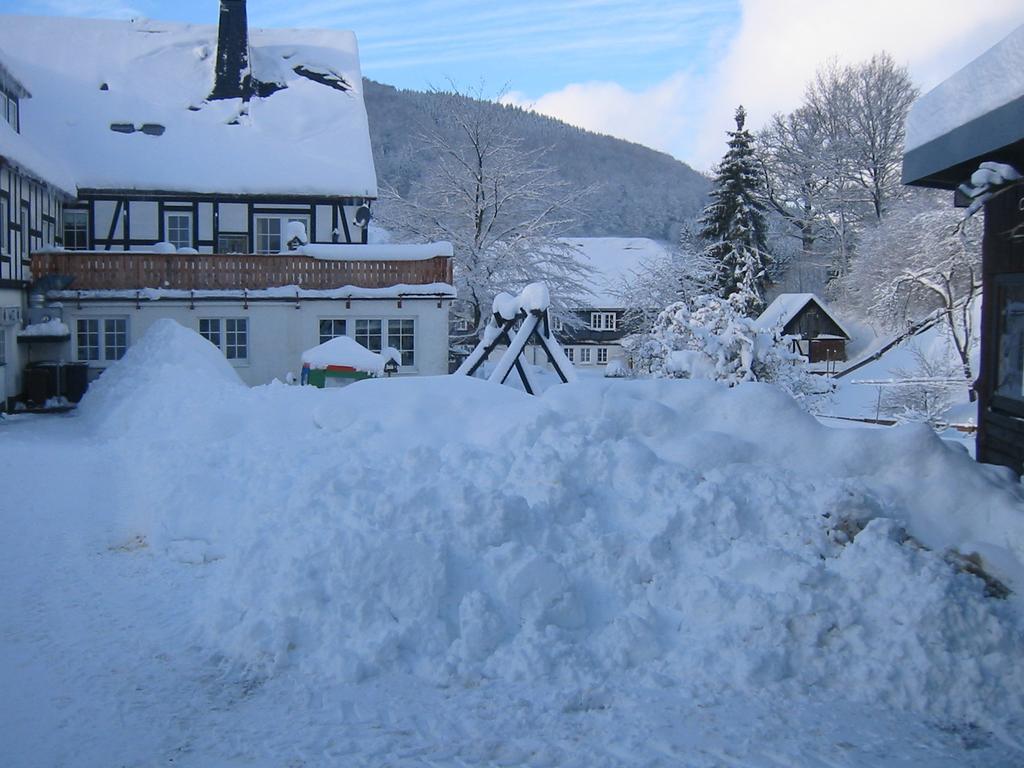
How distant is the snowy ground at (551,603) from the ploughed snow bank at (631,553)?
0.02m

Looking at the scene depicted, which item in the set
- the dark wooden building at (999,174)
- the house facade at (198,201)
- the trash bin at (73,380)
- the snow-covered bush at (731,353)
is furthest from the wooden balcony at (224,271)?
the dark wooden building at (999,174)

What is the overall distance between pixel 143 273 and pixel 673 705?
19.5 meters

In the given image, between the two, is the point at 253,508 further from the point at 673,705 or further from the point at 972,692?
the point at 972,692

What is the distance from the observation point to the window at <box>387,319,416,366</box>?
23.2 metres

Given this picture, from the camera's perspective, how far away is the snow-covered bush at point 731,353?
1767 cm

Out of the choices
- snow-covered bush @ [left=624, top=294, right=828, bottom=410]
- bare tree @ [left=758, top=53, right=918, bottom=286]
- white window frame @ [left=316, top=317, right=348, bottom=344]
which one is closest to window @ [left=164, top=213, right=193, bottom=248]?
white window frame @ [left=316, top=317, right=348, bottom=344]

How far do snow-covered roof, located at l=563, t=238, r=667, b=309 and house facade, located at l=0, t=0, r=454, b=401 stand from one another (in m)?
19.7

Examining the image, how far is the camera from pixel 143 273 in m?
21.9

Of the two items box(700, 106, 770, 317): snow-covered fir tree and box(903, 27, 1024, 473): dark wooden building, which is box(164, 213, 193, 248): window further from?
box(903, 27, 1024, 473): dark wooden building

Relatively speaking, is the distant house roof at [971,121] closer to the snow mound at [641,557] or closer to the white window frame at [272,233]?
the snow mound at [641,557]

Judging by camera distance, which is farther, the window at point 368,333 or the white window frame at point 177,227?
the white window frame at point 177,227

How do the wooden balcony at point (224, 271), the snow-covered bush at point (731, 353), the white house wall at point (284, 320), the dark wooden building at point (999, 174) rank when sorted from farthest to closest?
1. the white house wall at point (284, 320)
2. the wooden balcony at point (224, 271)
3. the snow-covered bush at point (731, 353)
4. the dark wooden building at point (999, 174)

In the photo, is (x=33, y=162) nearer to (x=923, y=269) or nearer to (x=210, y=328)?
(x=210, y=328)

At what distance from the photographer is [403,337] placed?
23.2 m
